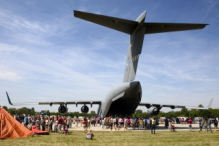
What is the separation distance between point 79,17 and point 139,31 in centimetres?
540

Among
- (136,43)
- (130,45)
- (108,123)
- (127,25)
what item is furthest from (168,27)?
(108,123)

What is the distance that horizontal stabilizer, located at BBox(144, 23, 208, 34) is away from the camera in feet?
41.5

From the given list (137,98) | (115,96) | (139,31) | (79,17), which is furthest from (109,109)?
(79,17)

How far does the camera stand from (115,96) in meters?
19.9

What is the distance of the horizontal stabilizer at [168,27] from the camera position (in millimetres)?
12664

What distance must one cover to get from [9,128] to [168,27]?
413 inches

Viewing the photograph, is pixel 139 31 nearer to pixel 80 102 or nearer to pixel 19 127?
pixel 19 127

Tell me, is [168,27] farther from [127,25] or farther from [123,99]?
[123,99]

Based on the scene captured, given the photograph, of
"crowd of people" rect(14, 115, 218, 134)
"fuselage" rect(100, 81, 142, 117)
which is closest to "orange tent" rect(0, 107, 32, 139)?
"crowd of people" rect(14, 115, 218, 134)

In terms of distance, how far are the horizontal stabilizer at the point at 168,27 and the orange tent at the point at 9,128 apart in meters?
9.69

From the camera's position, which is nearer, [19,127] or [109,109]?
[19,127]

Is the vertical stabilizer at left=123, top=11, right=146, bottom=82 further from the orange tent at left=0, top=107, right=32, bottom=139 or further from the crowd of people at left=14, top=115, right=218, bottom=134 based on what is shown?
the orange tent at left=0, top=107, right=32, bottom=139

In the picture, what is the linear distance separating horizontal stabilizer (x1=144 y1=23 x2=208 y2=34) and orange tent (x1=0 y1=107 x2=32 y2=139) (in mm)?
9686

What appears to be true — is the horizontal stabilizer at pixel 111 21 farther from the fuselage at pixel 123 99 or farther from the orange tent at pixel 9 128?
the orange tent at pixel 9 128
